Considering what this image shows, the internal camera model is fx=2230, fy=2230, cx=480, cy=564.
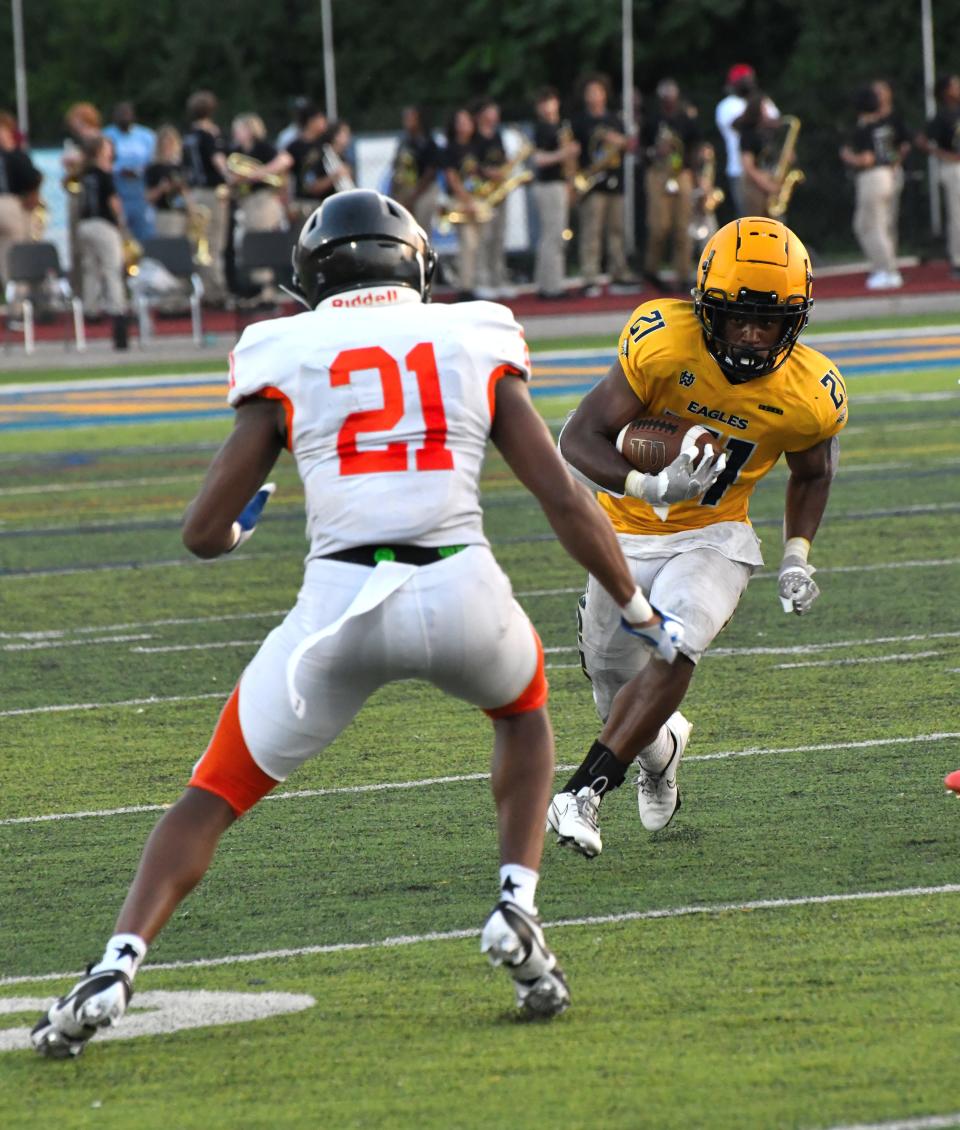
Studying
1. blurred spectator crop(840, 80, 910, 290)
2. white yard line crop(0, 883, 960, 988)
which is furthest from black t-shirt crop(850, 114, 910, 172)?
white yard line crop(0, 883, 960, 988)

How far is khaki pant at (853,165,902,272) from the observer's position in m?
22.7

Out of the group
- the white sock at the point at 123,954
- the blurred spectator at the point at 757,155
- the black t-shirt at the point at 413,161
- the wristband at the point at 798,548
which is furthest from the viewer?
the black t-shirt at the point at 413,161

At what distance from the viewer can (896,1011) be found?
422cm

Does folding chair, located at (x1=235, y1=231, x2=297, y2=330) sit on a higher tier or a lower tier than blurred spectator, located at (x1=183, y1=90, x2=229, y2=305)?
lower

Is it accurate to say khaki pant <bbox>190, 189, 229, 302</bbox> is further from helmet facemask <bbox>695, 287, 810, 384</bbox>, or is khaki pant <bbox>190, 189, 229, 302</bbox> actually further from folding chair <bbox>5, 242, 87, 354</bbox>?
helmet facemask <bbox>695, 287, 810, 384</bbox>

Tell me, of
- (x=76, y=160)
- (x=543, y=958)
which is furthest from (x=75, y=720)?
(x=76, y=160)

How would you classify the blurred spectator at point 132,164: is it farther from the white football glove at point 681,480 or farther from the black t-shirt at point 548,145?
the white football glove at point 681,480

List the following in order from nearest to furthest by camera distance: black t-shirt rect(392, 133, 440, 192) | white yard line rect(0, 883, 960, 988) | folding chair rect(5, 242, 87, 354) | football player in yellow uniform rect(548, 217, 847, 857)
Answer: white yard line rect(0, 883, 960, 988), football player in yellow uniform rect(548, 217, 847, 857), folding chair rect(5, 242, 87, 354), black t-shirt rect(392, 133, 440, 192)

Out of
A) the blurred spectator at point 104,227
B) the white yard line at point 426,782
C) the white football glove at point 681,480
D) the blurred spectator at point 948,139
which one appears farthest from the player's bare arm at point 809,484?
the blurred spectator at point 948,139

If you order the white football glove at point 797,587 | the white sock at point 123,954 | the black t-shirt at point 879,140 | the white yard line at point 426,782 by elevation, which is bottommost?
the white yard line at point 426,782

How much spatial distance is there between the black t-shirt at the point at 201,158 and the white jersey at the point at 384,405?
17937mm

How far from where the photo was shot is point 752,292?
5590 millimetres

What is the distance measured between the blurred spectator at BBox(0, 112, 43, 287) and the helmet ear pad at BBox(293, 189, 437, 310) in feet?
55.8

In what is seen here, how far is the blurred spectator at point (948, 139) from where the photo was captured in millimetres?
23172
